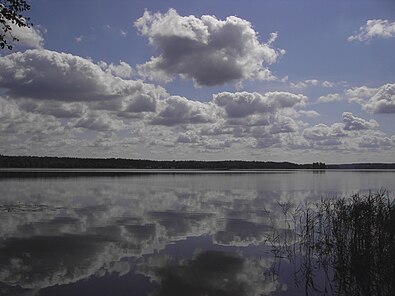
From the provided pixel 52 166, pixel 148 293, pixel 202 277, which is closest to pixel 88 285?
pixel 148 293

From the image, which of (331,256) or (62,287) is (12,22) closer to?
(62,287)

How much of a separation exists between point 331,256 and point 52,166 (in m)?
132

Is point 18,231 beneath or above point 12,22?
beneath

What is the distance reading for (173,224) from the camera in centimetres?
1739

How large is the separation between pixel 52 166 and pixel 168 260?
131 metres

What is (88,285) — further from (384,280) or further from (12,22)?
(384,280)

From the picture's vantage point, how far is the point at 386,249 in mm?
9727

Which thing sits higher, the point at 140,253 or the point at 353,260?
the point at 353,260

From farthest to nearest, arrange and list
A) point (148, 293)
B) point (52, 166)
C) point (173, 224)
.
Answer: point (52, 166), point (173, 224), point (148, 293)

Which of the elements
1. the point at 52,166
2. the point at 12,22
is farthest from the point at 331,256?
the point at 52,166

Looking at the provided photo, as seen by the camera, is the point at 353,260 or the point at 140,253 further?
the point at 140,253

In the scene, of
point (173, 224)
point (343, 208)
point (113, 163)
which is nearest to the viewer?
point (343, 208)

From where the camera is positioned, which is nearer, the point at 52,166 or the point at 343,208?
the point at 343,208

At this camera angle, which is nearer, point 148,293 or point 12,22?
point 12,22
